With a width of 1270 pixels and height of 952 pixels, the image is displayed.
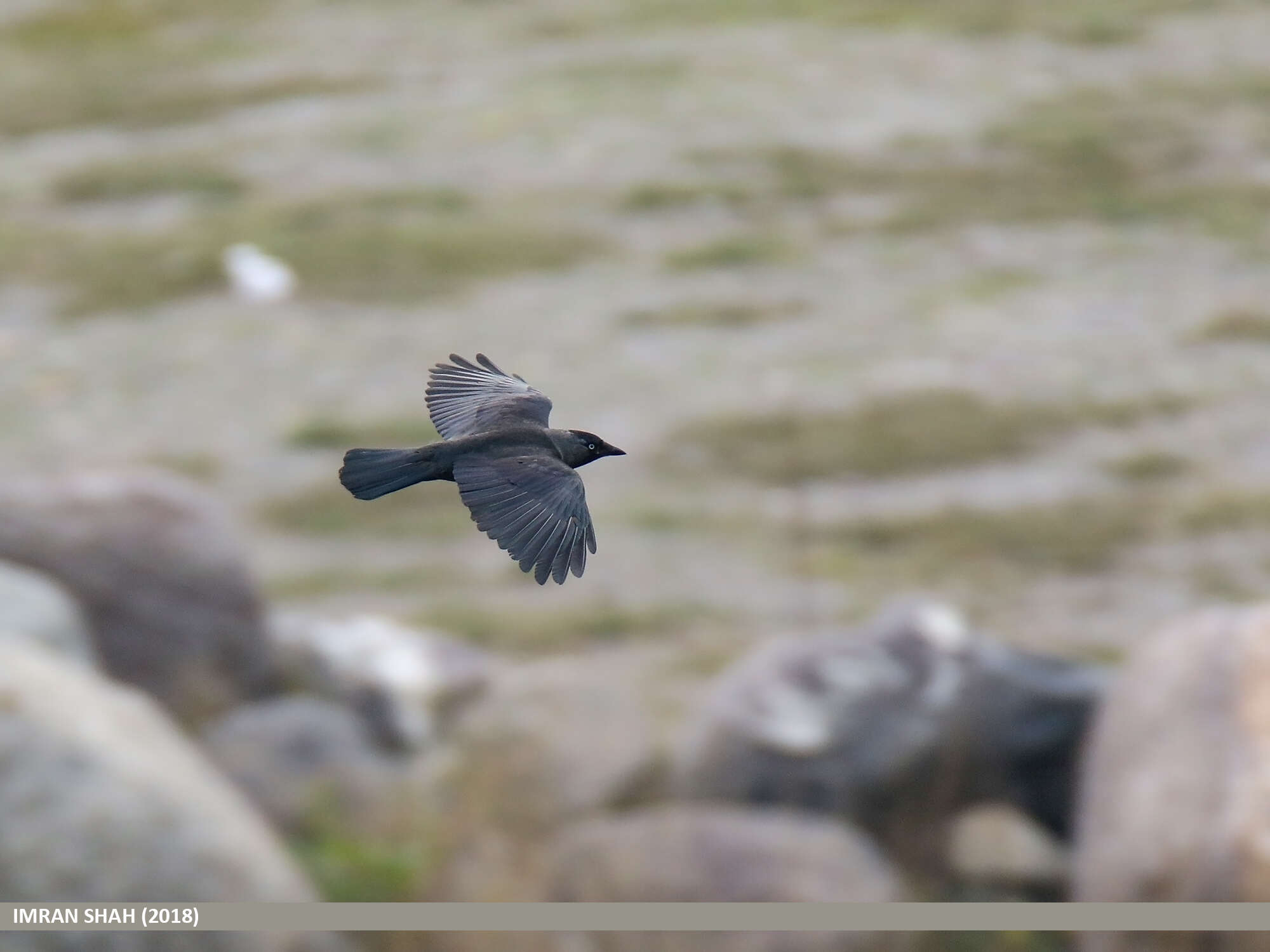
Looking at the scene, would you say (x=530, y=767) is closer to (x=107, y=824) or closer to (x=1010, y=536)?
(x=107, y=824)

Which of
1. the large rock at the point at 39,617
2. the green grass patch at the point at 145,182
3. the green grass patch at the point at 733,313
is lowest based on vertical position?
the green grass patch at the point at 733,313

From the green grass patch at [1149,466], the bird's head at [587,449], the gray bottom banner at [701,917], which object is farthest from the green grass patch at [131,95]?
the bird's head at [587,449]

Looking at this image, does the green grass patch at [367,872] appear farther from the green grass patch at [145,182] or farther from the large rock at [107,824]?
the green grass patch at [145,182]

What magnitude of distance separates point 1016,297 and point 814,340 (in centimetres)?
185

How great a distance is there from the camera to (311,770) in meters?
7.57

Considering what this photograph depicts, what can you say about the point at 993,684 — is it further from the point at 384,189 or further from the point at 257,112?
the point at 257,112

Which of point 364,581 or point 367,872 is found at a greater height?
point 367,872

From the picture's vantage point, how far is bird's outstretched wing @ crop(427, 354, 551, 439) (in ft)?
5.63

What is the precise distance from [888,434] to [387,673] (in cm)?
517

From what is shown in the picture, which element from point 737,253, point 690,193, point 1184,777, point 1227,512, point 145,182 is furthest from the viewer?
point 690,193

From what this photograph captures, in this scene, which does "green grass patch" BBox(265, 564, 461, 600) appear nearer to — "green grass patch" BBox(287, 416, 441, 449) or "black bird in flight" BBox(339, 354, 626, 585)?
"green grass patch" BBox(287, 416, 441, 449)

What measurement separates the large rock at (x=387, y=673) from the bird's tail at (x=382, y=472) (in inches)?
269

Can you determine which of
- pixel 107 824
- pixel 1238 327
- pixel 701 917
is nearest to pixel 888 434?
pixel 1238 327

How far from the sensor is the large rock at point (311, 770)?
7309 millimetres
